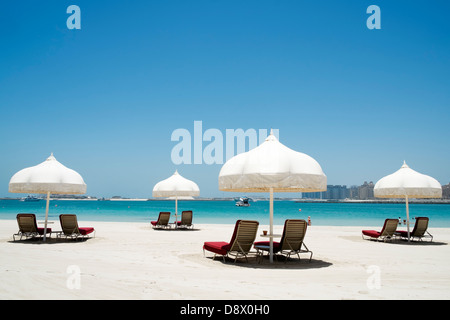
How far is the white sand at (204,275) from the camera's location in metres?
4.55

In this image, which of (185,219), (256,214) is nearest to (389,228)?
(185,219)

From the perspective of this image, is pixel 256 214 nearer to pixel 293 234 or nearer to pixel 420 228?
pixel 420 228

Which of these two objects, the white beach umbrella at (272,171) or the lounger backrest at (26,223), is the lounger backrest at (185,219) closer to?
the lounger backrest at (26,223)

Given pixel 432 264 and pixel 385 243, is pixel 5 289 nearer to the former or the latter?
pixel 432 264

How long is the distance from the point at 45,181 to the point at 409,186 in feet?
34.9

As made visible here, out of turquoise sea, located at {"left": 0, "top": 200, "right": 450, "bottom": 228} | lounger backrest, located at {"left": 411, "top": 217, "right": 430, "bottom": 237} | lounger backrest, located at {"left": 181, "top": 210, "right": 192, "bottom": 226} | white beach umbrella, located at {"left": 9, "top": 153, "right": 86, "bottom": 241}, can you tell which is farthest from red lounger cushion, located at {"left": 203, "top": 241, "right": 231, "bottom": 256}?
turquoise sea, located at {"left": 0, "top": 200, "right": 450, "bottom": 228}

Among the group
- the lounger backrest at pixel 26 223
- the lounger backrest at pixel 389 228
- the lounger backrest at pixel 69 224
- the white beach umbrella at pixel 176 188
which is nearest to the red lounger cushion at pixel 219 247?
the lounger backrest at pixel 69 224

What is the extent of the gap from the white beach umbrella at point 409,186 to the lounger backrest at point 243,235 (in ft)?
20.3

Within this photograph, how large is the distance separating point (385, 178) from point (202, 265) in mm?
7934

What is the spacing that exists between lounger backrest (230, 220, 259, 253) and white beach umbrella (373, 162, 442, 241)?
6195mm

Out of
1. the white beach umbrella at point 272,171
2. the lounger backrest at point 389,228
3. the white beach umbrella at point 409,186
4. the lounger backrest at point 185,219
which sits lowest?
the lounger backrest at point 185,219

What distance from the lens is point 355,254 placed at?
888 cm

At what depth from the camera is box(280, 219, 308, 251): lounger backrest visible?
7.22 metres

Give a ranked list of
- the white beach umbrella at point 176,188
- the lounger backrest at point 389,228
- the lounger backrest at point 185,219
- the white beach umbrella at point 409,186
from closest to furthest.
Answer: the white beach umbrella at point 409,186 → the lounger backrest at point 389,228 → the white beach umbrella at point 176,188 → the lounger backrest at point 185,219
